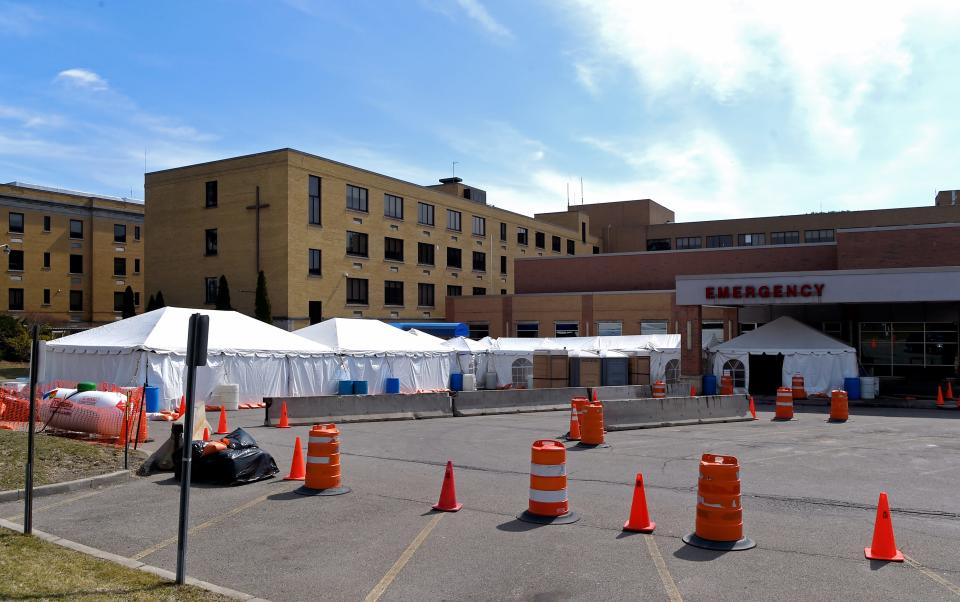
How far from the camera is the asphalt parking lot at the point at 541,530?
788 cm

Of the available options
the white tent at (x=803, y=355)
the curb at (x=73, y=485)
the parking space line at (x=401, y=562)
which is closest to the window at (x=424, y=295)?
the white tent at (x=803, y=355)

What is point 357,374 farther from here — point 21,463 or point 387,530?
point 387,530

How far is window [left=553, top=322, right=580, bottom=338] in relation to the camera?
54656 millimetres

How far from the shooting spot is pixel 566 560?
870cm

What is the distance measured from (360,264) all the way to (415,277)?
6.60 metres

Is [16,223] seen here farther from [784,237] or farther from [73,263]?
[784,237]

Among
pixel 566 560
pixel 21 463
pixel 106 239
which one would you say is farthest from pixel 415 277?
pixel 566 560

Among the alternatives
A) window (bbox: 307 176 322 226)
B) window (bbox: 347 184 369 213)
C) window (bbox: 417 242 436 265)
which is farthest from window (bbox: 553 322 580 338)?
window (bbox: 307 176 322 226)

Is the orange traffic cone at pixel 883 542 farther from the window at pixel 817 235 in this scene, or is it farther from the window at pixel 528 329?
the window at pixel 817 235

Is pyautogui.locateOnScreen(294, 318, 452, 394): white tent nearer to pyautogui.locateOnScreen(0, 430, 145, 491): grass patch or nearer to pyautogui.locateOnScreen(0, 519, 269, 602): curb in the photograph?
pyautogui.locateOnScreen(0, 430, 145, 491): grass patch

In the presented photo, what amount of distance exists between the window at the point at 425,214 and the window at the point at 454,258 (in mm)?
3359

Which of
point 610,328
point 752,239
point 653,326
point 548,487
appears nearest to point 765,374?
point 653,326

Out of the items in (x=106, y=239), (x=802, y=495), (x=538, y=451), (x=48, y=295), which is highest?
(x=106, y=239)

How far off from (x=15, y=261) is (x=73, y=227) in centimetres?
635
